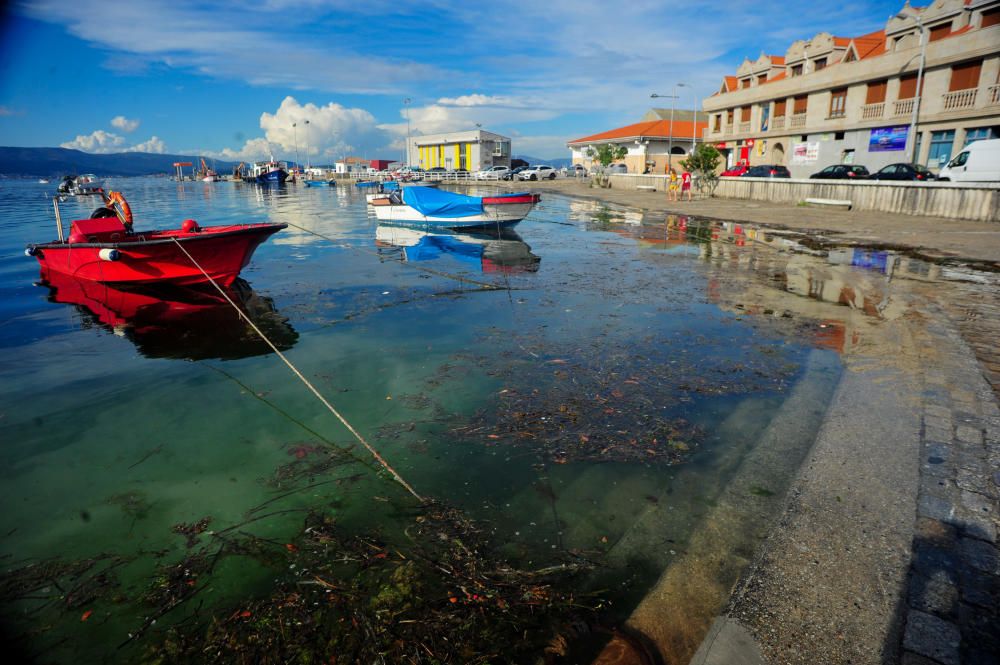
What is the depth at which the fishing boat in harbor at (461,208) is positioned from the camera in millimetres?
21766

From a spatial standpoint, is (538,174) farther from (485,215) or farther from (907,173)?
(485,215)

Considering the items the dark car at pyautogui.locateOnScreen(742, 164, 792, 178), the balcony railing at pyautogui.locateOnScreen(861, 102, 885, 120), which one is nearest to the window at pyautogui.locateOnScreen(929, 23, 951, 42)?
the balcony railing at pyautogui.locateOnScreen(861, 102, 885, 120)

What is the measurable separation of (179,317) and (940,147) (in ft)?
Result: 132

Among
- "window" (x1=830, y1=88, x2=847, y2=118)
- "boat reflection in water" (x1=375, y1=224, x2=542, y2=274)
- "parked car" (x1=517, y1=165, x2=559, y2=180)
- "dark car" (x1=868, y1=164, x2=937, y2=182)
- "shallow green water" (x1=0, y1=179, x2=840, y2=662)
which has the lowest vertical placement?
"shallow green water" (x1=0, y1=179, x2=840, y2=662)

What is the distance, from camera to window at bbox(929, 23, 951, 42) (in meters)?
32.8

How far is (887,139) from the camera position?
34844 mm

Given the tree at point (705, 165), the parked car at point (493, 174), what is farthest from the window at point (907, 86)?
the parked car at point (493, 174)

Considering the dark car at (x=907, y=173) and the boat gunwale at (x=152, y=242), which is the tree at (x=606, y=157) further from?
the boat gunwale at (x=152, y=242)

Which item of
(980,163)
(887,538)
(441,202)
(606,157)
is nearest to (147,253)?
(441,202)

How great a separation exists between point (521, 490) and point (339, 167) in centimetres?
12630

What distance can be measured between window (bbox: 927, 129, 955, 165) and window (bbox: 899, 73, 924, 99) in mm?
3231

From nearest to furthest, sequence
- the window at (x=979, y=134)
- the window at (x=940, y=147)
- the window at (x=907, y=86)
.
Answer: the window at (x=979, y=134)
the window at (x=940, y=147)
the window at (x=907, y=86)

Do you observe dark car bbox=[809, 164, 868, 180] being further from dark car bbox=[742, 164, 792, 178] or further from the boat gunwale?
the boat gunwale

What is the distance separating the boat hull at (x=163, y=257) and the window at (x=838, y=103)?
41304mm
